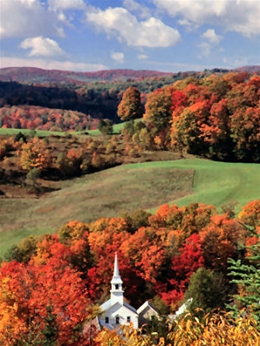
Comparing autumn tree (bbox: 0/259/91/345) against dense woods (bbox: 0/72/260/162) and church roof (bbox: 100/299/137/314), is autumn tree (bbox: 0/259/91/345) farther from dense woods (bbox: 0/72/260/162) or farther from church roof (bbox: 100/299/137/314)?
dense woods (bbox: 0/72/260/162)

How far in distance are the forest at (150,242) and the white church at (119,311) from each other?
3.94 ft

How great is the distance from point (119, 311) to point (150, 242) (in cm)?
928

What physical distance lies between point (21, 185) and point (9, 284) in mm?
57313

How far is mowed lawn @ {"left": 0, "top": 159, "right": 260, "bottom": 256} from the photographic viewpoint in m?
67.1

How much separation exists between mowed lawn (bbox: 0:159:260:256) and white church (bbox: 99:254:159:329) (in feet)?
64.7

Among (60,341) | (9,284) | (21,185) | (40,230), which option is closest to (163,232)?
(40,230)

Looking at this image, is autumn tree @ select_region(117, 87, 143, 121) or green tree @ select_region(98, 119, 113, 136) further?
autumn tree @ select_region(117, 87, 143, 121)

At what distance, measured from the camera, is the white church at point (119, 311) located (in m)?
42.9

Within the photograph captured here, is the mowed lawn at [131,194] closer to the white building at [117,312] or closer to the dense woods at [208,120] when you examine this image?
the dense woods at [208,120]

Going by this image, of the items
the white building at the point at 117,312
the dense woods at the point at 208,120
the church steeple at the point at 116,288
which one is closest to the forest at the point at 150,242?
the dense woods at the point at 208,120

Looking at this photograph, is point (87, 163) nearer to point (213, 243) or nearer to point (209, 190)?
point (209, 190)

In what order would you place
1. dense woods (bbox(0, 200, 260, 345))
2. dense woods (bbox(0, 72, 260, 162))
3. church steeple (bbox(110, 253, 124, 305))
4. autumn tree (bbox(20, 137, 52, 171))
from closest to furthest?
dense woods (bbox(0, 200, 260, 345)) < church steeple (bbox(110, 253, 124, 305)) < dense woods (bbox(0, 72, 260, 162)) < autumn tree (bbox(20, 137, 52, 171))

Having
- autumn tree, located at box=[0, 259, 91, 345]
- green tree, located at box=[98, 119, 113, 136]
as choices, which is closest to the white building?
autumn tree, located at box=[0, 259, 91, 345]

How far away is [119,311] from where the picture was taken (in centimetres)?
4325
